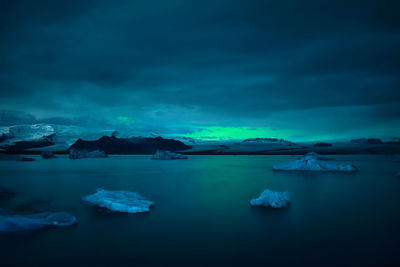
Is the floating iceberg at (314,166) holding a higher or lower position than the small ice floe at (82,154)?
lower

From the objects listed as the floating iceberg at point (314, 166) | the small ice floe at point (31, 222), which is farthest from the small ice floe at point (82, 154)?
the small ice floe at point (31, 222)

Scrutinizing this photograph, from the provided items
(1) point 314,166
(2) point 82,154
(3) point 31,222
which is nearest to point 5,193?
(3) point 31,222

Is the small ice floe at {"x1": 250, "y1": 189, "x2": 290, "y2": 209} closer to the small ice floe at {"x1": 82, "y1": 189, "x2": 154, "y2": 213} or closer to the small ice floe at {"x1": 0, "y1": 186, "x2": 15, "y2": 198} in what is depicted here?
the small ice floe at {"x1": 82, "y1": 189, "x2": 154, "y2": 213}

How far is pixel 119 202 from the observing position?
8234mm

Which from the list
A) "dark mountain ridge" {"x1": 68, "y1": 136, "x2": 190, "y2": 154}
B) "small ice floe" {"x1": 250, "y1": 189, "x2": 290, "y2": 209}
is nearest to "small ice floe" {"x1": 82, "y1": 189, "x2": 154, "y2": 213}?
"small ice floe" {"x1": 250, "y1": 189, "x2": 290, "y2": 209}

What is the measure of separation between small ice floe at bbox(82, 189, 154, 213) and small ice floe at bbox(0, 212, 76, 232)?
4.81 feet

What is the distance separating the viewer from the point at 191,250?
201 inches

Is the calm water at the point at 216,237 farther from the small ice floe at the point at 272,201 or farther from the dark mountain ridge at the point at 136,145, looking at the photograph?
the dark mountain ridge at the point at 136,145

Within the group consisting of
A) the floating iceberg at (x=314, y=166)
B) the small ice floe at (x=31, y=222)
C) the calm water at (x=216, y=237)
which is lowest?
the calm water at (x=216, y=237)

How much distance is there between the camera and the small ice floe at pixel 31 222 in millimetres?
6000

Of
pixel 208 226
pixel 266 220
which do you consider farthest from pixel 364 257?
pixel 208 226

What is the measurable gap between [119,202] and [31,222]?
248cm

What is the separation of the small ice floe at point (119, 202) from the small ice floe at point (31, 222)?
57.8 inches

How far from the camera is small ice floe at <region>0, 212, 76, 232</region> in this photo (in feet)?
19.7
